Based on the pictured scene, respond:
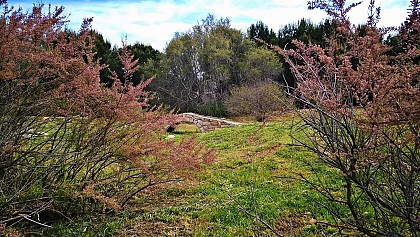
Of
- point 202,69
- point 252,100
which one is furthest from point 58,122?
point 202,69

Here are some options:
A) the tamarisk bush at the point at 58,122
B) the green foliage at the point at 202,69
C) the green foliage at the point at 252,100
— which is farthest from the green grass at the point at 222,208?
the green foliage at the point at 202,69

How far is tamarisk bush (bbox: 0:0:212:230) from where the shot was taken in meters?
2.58

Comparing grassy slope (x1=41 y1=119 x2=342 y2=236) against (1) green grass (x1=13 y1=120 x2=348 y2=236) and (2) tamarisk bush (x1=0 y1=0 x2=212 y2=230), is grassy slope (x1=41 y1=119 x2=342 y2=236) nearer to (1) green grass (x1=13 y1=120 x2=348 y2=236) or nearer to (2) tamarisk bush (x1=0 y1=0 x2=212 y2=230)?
(1) green grass (x1=13 y1=120 x2=348 y2=236)

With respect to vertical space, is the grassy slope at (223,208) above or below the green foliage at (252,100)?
below

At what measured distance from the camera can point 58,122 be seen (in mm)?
3080

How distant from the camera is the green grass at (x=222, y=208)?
2.78 metres

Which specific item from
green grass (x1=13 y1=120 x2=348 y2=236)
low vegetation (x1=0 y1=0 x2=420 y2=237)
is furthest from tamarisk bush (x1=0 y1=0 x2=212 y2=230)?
green grass (x1=13 y1=120 x2=348 y2=236)

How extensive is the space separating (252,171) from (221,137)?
383 centimetres

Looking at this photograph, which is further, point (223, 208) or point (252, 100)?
point (252, 100)

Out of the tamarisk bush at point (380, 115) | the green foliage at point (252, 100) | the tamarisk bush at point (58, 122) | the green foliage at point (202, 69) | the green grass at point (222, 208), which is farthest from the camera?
the green foliage at point (202, 69)

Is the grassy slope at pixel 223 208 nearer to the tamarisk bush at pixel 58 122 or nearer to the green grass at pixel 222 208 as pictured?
the green grass at pixel 222 208

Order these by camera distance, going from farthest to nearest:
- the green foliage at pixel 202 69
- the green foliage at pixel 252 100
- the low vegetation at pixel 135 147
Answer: the green foliage at pixel 202 69 < the green foliage at pixel 252 100 < the low vegetation at pixel 135 147

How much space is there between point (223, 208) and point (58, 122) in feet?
5.83

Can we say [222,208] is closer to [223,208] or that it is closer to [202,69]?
[223,208]
